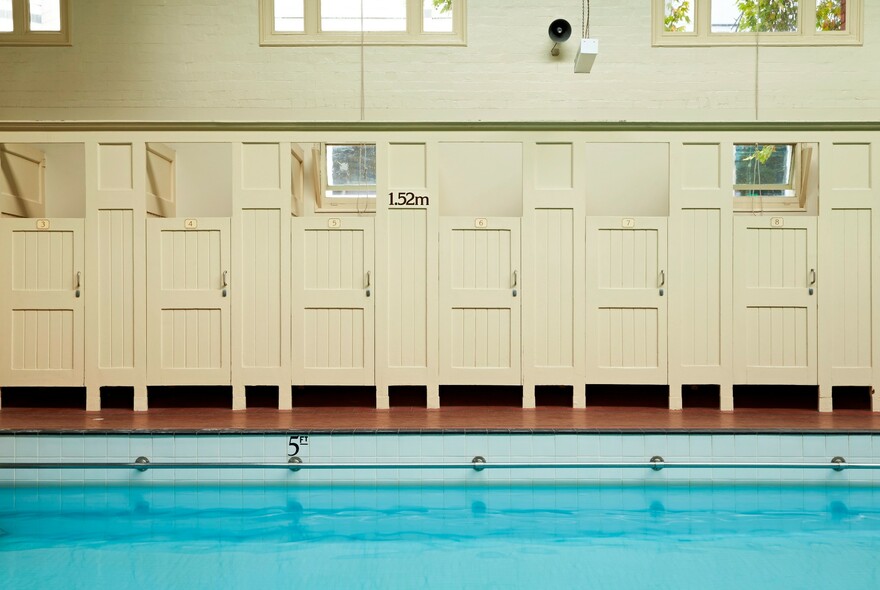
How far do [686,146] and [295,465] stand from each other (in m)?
3.57

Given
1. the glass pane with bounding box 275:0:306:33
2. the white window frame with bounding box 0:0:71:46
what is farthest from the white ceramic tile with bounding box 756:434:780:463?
the white window frame with bounding box 0:0:71:46

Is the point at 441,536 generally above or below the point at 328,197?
below

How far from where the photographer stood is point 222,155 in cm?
667

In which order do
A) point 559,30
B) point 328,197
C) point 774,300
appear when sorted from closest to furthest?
point 774,300, point 328,197, point 559,30

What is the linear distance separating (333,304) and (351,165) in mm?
1262

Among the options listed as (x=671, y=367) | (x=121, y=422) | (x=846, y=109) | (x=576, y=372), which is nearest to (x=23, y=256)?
(x=121, y=422)

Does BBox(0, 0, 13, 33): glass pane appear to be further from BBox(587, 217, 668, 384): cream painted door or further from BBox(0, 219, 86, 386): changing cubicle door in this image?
BBox(587, 217, 668, 384): cream painted door

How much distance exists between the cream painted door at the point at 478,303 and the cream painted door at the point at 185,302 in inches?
64.5

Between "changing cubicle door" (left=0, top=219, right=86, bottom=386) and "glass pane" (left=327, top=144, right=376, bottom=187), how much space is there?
196 centimetres

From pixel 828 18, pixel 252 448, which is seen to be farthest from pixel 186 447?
pixel 828 18

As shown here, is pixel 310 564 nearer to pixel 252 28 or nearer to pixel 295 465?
pixel 295 465

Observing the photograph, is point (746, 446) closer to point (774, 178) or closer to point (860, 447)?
point (860, 447)

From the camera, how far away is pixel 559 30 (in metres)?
6.46

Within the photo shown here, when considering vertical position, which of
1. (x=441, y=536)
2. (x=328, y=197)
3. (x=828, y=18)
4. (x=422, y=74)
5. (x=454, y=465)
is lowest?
(x=441, y=536)
